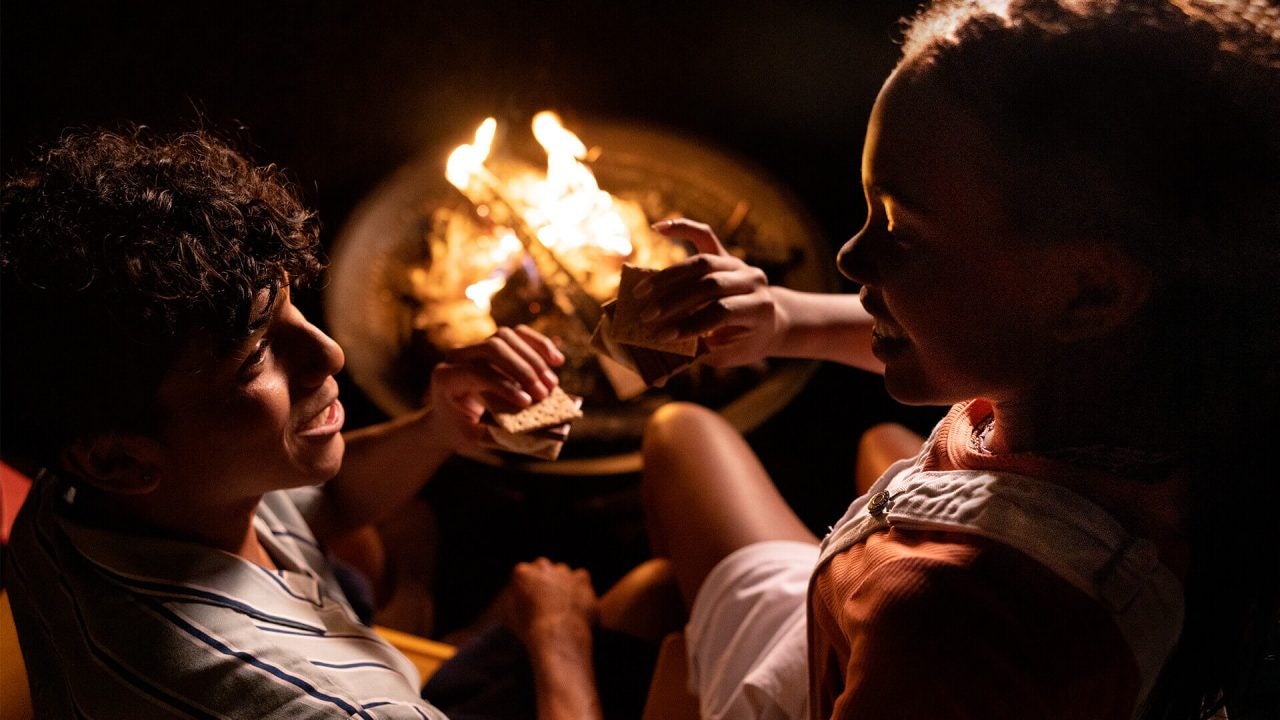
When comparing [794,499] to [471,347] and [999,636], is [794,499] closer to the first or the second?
[471,347]

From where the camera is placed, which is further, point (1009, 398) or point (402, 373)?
point (402, 373)

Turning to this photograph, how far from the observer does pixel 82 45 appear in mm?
2568

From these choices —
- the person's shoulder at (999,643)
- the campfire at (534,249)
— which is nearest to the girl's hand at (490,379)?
the campfire at (534,249)

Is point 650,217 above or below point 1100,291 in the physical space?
below

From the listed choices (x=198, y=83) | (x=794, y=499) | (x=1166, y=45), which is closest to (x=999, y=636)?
(x=1166, y=45)

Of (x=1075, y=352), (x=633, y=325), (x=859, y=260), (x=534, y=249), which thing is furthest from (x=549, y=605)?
(x=1075, y=352)

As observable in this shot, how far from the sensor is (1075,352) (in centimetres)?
79

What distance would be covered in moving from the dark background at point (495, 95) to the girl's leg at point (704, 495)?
0.57m

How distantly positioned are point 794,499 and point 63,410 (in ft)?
5.23

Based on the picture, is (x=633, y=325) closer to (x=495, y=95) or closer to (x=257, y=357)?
(x=257, y=357)

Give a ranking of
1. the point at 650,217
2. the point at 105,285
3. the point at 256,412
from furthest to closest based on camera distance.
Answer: the point at 650,217, the point at 256,412, the point at 105,285

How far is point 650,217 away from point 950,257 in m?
1.33

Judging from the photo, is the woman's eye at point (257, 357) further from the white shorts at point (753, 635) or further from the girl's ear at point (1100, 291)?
the girl's ear at point (1100, 291)

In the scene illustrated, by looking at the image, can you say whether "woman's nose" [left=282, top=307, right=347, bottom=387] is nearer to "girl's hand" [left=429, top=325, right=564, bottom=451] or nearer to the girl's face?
"girl's hand" [left=429, top=325, right=564, bottom=451]
